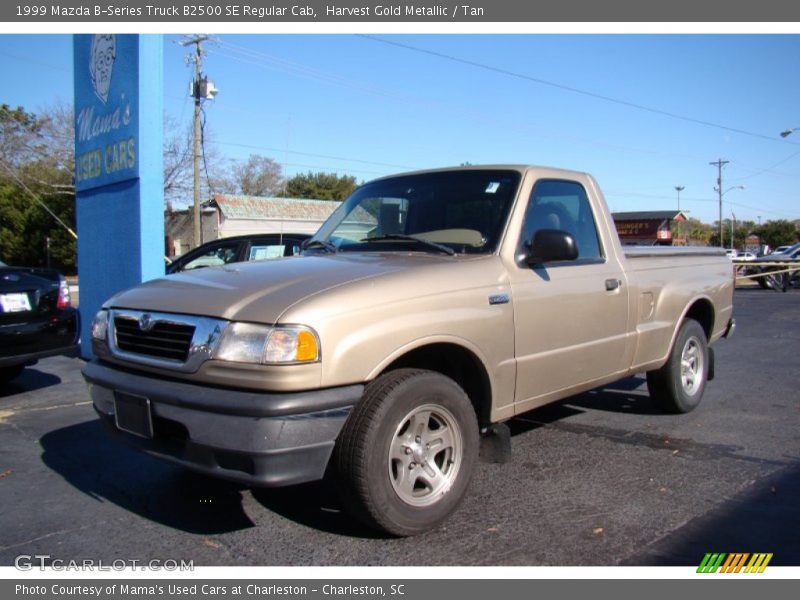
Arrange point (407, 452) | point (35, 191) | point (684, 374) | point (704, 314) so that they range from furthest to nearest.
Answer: point (35, 191), point (704, 314), point (684, 374), point (407, 452)

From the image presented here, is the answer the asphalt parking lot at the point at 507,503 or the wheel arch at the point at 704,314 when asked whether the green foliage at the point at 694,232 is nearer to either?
the wheel arch at the point at 704,314

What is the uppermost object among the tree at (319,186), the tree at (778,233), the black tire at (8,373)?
the tree at (319,186)

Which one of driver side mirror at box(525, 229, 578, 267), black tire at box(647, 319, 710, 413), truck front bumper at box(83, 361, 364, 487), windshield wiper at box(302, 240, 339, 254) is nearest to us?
truck front bumper at box(83, 361, 364, 487)

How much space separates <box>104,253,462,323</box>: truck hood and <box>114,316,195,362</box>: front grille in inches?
3.2

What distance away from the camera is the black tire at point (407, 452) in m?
2.97

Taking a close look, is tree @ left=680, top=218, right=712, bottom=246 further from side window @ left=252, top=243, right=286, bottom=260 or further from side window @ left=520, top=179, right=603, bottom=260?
side window @ left=520, top=179, right=603, bottom=260

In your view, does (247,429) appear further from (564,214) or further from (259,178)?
(259,178)

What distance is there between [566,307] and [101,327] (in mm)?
2739

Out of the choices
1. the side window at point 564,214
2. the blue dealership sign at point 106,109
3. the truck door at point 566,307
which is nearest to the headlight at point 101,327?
the truck door at point 566,307

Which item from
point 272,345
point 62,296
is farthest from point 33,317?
point 272,345

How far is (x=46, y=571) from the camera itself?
301 cm

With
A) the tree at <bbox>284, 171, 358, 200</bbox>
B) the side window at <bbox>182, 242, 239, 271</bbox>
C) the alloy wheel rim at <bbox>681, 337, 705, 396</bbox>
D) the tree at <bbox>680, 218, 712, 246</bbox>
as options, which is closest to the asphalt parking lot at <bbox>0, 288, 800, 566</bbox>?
the alloy wheel rim at <bbox>681, 337, 705, 396</bbox>

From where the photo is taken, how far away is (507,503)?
3.71m

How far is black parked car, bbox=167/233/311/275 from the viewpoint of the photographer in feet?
27.9
